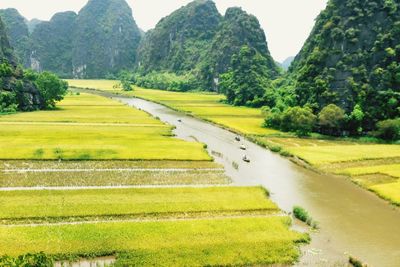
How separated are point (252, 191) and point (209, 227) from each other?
28.2 ft

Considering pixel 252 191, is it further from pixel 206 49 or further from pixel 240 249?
pixel 206 49

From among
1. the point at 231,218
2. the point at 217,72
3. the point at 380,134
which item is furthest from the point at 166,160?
→ the point at 217,72

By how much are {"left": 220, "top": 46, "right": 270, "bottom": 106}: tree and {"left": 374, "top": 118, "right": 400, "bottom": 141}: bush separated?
42720 millimetres

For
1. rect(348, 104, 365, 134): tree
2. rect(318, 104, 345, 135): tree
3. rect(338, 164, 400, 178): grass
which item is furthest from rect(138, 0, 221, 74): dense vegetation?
rect(338, 164, 400, 178): grass

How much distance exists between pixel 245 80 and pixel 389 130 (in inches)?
1957

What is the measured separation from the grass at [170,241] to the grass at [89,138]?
18030mm

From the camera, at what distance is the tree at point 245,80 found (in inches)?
3930

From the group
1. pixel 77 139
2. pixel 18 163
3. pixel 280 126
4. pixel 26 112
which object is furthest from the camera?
pixel 26 112

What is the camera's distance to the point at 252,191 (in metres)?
32.1

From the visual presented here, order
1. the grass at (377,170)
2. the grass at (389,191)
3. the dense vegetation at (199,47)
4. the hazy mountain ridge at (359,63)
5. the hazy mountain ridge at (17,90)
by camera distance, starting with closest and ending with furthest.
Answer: the grass at (389,191) → the grass at (377,170) → the hazy mountain ridge at (359,63) → the hazy mountain ridge at (17,90) → the dense vegetation at (199,47)

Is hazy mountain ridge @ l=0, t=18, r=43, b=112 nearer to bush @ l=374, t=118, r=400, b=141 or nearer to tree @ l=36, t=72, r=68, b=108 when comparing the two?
tree @ l=36, t=72, r=68, b=108

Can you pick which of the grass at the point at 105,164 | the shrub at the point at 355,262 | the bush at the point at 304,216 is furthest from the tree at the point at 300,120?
the shrub at the point at 355,262

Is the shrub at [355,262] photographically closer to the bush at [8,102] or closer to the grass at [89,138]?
Result: the grass at [89,138]

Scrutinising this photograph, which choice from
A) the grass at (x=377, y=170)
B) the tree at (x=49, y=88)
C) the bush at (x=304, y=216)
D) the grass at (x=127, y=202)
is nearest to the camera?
the grass at (x=127, y=202)
